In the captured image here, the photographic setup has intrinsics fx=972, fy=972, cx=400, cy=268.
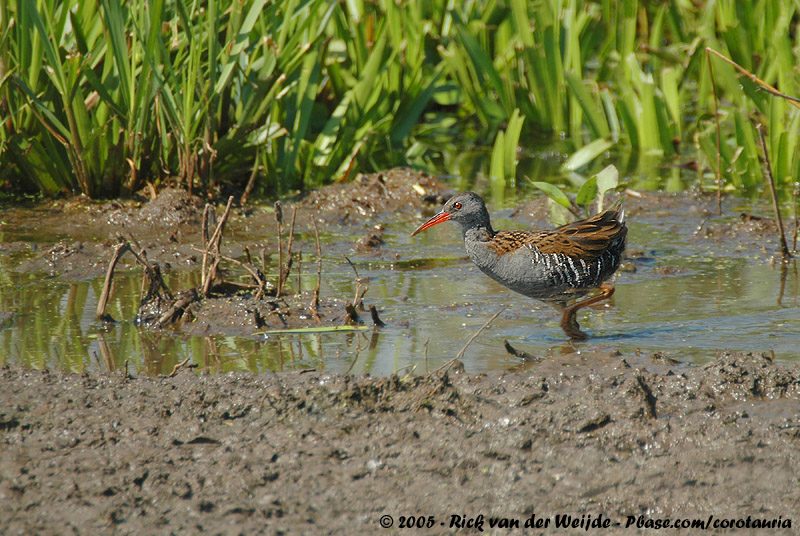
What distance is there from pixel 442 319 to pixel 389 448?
5.29 ft

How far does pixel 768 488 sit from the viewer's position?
277 centimetres

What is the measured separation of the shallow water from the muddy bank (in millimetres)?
368

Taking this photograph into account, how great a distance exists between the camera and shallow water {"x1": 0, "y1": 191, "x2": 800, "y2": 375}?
4.00 m

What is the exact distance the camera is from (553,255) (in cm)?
439

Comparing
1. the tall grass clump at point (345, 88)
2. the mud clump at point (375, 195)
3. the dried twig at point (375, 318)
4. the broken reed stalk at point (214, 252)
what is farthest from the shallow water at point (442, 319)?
the tall grass clump at point (345, 88)

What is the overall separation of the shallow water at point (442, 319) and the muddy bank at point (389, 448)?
0.37 m

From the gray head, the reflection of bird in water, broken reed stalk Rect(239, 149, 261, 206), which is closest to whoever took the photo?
the reflection of bird in water

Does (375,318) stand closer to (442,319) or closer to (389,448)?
(442,319)

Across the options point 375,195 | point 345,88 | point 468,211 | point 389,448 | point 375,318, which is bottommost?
point 375,195

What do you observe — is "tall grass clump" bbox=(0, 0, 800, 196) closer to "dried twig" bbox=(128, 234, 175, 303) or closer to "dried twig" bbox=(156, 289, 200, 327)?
"dried twig" bbox=(128, 234, 175, 303)

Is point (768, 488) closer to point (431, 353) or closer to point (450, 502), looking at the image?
point (450, 502)

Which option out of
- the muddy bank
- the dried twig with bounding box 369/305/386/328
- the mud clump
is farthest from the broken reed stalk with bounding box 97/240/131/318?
the mud clump

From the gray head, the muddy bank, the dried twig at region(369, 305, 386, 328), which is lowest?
the dried twig at region(369, 305, 386, 328)

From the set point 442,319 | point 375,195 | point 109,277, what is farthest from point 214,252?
point 375,195
